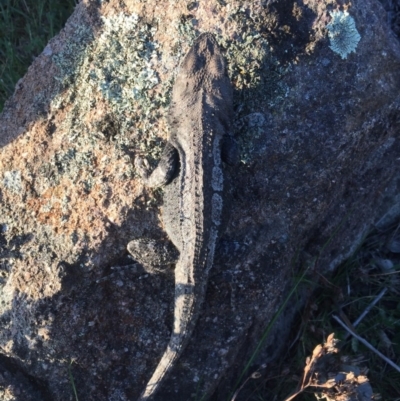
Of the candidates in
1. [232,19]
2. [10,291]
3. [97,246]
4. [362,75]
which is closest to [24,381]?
[10,291]

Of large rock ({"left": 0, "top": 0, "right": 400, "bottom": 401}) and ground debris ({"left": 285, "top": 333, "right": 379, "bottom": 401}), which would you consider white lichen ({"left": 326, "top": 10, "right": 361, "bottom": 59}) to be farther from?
ground debris ({"left": 285, "top": 333, "right": 379, "bottom": 401})

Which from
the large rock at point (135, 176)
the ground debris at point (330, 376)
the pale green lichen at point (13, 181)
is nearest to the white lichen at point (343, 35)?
the large rock at point (135, 176)

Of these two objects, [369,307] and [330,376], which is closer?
[330,376]

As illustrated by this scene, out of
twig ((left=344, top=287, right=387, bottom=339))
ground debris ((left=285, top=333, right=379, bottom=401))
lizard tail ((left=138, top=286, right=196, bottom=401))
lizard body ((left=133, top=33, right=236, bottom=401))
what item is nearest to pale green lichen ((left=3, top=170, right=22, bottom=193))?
A: lizard body ((left=133, top=33, right=236, bottom=401))

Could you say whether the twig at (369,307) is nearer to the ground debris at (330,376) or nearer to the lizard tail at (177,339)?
the ground debris at (330,376)

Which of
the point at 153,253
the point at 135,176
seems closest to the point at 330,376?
the point at 153,253

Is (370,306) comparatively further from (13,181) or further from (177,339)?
(13,181)
